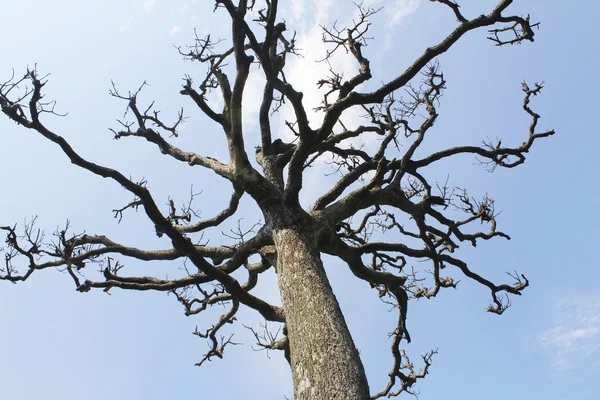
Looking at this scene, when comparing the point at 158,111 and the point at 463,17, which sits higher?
the point at 158,111

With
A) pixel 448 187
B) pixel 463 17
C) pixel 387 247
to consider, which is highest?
pixel 463 17

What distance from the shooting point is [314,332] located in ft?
11.5

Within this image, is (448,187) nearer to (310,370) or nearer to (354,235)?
(354,235)

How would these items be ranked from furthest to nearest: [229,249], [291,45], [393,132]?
[291,45], [393,132], [229,249]

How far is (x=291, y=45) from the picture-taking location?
7324 mm

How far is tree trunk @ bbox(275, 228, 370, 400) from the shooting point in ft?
10.2

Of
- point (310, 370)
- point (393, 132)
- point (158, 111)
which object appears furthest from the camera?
point (158, 111)

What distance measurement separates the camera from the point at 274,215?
16.2ft

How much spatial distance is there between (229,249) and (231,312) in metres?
1.45

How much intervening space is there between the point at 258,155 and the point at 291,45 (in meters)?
1.97

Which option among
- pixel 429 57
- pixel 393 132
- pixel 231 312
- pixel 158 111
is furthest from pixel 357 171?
pixel 158 111

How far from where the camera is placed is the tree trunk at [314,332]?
3.12 metres

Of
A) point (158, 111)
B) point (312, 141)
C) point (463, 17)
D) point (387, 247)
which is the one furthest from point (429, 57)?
point (158, 111)

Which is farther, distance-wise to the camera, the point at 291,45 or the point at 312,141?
the point at 291,45
